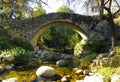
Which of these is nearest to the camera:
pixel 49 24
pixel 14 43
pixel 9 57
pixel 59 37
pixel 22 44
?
pixel 9 57

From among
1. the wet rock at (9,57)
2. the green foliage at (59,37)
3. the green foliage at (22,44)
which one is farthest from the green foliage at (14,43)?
the green foliage at (59,37)

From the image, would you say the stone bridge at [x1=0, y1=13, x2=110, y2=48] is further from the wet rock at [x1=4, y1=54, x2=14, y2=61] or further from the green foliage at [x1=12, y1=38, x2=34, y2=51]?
the wet rock at [x1=4, y1=54, x2=14, y2=61]

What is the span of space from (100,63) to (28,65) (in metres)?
3.18

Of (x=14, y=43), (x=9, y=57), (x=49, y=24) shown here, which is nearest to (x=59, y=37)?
(x=49, y=24)

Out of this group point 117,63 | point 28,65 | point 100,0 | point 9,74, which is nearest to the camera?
point 9,74

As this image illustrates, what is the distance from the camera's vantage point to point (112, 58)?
11.6 meters

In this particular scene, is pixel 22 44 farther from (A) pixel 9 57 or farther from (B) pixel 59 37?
(B) pixel 59 37

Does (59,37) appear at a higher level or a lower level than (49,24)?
lower

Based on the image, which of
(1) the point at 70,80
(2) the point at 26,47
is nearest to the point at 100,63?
(1) the point at 70,80

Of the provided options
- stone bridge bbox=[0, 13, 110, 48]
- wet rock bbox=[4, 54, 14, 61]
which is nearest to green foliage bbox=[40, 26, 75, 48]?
stone bridge bbox=[0, 13, 110, 48]

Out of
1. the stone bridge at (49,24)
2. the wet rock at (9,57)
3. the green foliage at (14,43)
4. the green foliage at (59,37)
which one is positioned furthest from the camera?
the green foliage at (59,37)

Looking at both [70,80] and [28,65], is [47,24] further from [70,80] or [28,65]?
[70,80]

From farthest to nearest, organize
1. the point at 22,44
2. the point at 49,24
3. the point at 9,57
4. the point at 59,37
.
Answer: the point at 59,37, the point at 49,24, the point at 22,44, the point at 9,57

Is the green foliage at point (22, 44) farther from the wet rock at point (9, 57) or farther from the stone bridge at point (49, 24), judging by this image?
the wet rock at point (9, 57)
